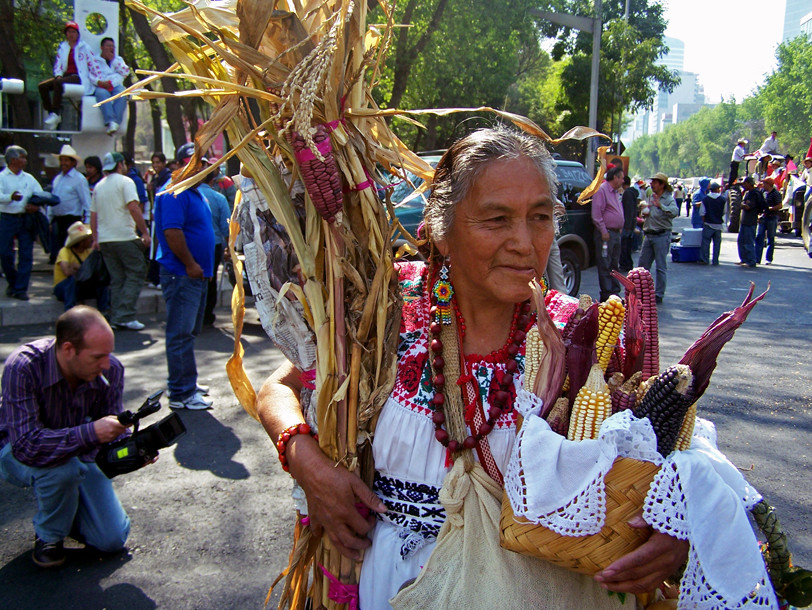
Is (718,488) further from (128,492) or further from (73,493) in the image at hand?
(128,492)

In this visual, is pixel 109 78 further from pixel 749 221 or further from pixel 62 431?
pixel 749 221

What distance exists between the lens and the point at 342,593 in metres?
1.64

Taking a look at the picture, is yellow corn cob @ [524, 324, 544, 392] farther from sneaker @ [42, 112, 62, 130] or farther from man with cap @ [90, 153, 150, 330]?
Answer: sneaker @ [42, 112, 62, 130]

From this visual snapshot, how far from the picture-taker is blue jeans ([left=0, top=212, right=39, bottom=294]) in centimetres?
862

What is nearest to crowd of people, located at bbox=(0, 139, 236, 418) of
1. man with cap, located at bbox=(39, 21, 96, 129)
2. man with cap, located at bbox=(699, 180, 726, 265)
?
man with cap, located at bbox=(39, 21, 96, 129)

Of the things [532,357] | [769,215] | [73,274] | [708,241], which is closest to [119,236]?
[73,274]

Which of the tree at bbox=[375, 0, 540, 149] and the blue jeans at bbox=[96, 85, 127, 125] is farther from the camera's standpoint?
the tree at bbox=[375, 0, 540, 149]

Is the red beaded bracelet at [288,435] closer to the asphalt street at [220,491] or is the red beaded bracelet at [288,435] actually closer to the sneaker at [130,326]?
the asphalt street at [220,491]

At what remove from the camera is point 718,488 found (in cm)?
120

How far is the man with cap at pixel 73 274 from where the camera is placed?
795cm

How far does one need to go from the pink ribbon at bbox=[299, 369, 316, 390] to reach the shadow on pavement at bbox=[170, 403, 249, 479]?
8.89 ft

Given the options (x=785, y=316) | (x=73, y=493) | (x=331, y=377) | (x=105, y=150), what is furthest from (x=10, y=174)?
(x=785, y=316)

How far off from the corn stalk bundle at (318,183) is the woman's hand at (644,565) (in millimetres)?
634

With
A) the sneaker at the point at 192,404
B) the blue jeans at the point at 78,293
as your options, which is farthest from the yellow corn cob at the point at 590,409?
the blue jeans at the point at 78,293
